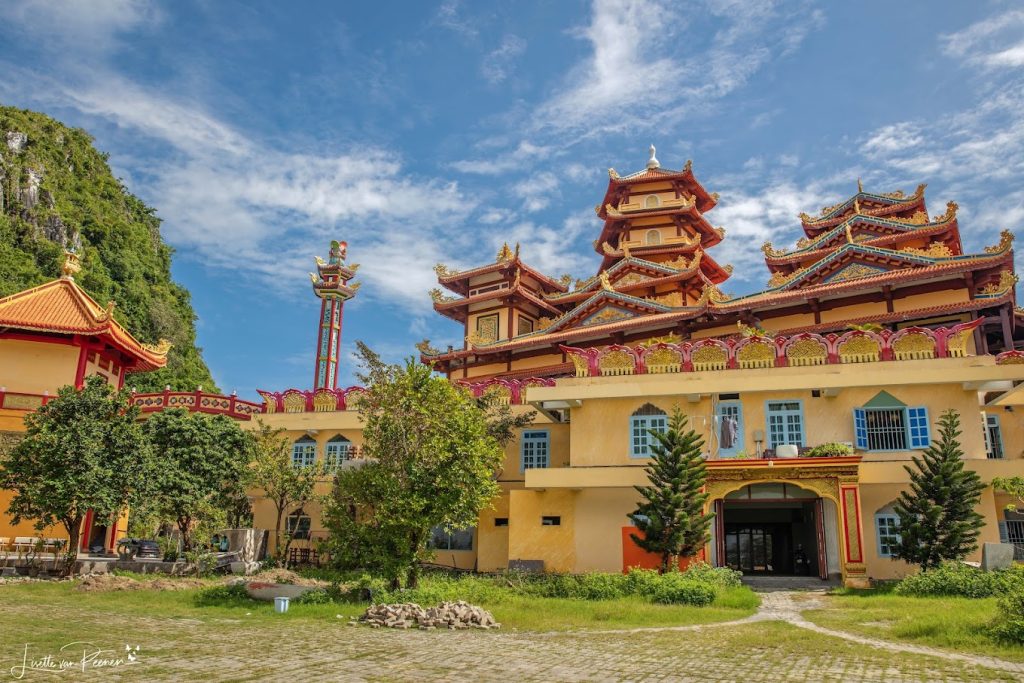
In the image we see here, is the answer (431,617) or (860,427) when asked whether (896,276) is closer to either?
(860,427)

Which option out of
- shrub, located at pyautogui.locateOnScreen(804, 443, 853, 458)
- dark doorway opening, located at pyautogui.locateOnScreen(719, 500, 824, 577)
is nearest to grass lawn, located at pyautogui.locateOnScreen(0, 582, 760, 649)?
shrub, located at pyautogui.locateOnScreen(804, 443, 853, 458)

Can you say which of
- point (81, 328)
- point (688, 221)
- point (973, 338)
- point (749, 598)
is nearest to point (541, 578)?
point (749, 598)

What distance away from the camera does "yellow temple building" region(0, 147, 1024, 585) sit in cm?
1806

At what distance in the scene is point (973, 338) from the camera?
24156 mm

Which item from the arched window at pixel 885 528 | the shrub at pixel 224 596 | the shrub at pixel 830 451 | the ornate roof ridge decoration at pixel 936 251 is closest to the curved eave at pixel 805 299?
the ornate roof ridge decoration at pixel 936 251

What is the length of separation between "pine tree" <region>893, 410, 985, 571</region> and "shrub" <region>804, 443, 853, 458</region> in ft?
4.99

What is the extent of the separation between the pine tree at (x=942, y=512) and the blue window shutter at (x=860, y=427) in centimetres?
224

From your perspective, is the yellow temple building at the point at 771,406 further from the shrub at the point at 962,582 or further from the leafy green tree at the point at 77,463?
the leafy green tree at the point at 77,463

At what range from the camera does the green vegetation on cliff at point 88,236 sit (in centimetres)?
5122

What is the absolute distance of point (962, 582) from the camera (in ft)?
46.4

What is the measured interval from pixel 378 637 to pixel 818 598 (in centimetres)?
899

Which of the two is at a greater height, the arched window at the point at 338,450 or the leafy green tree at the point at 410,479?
the arched window at the point at 338,450

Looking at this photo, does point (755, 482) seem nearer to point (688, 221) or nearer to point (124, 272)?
point (688, 221)

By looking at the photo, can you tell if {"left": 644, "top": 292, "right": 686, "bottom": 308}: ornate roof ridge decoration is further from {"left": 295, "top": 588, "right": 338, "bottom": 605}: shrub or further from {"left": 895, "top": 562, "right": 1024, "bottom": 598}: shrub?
{"left": 295, "top": 588, "right": 338, "bottom": 605}: shrub
